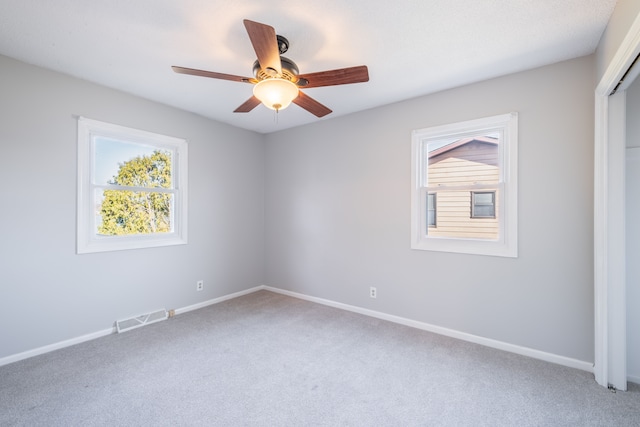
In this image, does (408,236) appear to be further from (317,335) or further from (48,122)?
(48,122)

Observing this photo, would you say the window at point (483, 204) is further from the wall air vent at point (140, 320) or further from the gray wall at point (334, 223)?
the wall air vent at point (140, 320)

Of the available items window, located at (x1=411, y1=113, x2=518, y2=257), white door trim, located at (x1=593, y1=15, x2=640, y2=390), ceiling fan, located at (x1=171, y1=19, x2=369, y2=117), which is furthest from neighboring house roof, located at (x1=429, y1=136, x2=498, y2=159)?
ceiling fan, located at (x1=171, y1=19, x2=369, y2=117)

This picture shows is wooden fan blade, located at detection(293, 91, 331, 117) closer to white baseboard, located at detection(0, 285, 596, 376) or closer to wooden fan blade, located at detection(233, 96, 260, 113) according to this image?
wooden fan blade, located at detection(233, 96, 260, 113)

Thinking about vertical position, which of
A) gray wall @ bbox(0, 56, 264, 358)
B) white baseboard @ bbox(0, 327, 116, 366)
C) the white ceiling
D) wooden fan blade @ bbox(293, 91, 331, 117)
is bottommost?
white baseboard @ bbox(0, 327, 116, 366)

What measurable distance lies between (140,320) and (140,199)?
137 centimetres

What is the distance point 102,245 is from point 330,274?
2619mm

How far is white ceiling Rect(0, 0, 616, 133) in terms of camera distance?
1774 millimetres

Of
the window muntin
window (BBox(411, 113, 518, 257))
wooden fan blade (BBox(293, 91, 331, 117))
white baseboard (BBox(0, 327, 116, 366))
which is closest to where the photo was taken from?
wooden fan blade (BBox(293, 91, 331, 117))

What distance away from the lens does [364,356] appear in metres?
2.52

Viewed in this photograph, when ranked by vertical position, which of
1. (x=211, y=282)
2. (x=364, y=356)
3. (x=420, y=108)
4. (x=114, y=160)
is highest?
(x=420, y=108)

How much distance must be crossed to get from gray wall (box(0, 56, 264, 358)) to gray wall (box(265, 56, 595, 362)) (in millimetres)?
1268

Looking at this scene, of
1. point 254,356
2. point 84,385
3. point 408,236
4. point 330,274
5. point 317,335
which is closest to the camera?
point 84,385

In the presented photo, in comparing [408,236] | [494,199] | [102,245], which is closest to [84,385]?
[102,245]

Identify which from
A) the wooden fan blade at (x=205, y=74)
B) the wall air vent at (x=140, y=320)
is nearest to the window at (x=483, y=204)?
the wooden fan blade at (x=205, y=74)
